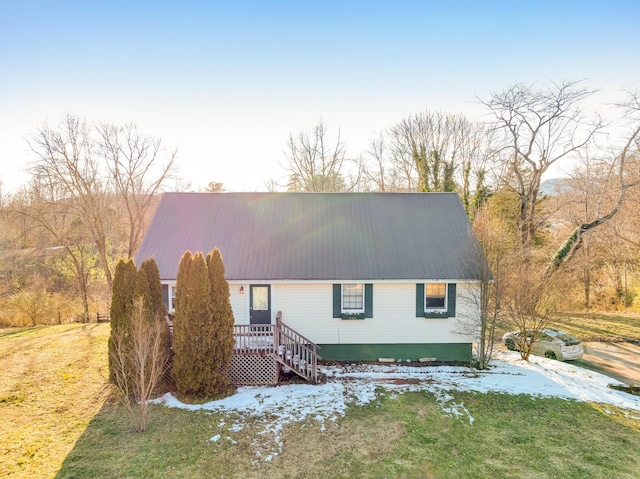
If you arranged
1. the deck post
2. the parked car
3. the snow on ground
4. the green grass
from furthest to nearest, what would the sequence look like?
1. the green grass
2. the parked car
3. the deck post
4. the snow on ground

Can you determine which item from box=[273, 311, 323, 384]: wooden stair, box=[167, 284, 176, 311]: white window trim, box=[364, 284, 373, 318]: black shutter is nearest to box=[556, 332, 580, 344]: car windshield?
box=[364, 284, 373, 318]: black shutter

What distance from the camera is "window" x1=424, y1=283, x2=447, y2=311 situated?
11.7 meters

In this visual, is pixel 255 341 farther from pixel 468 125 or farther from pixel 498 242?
pixel 468 125

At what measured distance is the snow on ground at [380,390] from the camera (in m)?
7.82

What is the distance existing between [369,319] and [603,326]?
15050mm

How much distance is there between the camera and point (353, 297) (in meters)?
11.7

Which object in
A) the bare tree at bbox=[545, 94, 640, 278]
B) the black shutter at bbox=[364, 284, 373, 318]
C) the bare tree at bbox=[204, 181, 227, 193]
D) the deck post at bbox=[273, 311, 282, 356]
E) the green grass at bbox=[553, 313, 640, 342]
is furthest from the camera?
the bare tree at bbox=[204, 181, 227, 193]

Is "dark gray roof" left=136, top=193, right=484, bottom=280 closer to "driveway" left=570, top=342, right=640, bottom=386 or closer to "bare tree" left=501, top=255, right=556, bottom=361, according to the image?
"bare tree" left=501, top=255, right=556, bottom=361

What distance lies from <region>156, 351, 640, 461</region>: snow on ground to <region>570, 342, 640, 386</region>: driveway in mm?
1330

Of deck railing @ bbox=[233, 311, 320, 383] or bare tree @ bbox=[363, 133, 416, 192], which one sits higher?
bare tree @ bbox=[363, 133, 416, 192]

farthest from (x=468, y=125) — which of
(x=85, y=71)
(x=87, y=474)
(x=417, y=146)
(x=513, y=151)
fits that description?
(x=87, y=474)

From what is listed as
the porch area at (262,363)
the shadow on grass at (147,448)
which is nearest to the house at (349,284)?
the porch area at (262,363)

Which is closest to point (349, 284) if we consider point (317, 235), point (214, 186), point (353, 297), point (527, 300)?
point (353, 297)

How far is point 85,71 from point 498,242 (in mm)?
→ 18496
